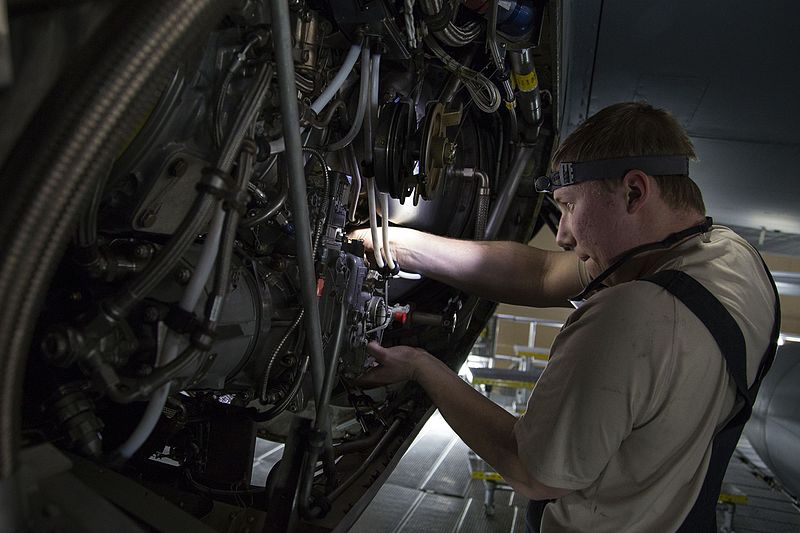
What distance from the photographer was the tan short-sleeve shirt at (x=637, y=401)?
102 cm

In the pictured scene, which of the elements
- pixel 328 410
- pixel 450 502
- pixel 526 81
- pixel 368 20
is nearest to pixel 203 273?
pixel 328 410

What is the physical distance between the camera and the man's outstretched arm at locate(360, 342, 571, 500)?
1.15 m

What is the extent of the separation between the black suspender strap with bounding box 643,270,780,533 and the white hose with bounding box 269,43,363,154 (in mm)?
696

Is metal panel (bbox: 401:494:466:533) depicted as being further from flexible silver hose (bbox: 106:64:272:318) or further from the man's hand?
flexible silver hose (bbox: 106:64:272:318)

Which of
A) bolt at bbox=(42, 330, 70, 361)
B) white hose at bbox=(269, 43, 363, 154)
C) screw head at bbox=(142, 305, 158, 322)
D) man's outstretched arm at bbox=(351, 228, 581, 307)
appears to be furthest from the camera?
man's outstretched arm at bbox=(351, 228, 581, 307)

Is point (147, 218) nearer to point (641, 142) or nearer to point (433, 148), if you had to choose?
point (433, 148)

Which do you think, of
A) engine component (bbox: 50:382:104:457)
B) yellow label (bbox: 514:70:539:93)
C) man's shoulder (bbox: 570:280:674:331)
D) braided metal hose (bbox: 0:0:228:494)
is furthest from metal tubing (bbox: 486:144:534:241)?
braided metal hose (bbox: 0:0:228:494)

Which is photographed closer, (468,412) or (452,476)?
(468,412)

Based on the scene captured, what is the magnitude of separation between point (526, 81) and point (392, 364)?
987 millimetres

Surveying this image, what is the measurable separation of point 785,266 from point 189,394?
8969mm

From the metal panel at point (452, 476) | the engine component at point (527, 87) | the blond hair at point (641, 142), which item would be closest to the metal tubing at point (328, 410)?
the blond hair at point (641, 142)

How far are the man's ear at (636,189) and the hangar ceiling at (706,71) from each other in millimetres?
516

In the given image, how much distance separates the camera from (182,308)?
0.71 m

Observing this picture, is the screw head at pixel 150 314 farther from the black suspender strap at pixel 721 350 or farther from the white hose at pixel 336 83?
the black suspender strap at pixel 721 350
